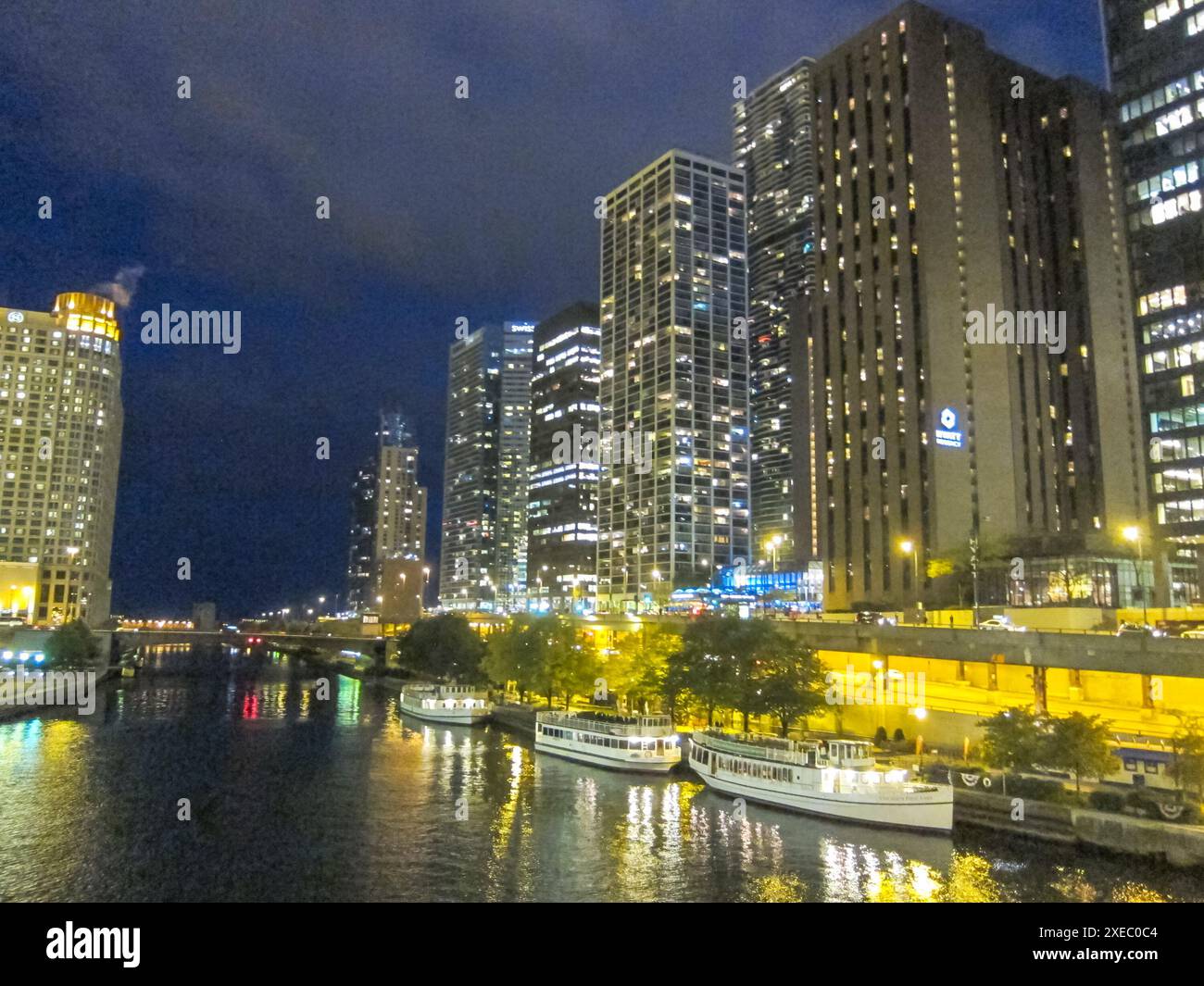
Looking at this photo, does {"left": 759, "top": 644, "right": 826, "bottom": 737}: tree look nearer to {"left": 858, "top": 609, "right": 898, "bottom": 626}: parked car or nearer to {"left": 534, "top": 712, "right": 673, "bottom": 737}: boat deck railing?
{"left": 534, "top": 712, "right": 673, "bottom": 737}: boat deck railing

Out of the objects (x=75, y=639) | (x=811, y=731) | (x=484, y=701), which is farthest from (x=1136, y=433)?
(x=75, y=639)

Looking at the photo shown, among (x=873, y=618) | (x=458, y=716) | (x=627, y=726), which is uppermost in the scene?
(x=873, y=618)

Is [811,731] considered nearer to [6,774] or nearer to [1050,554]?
[1050,554]

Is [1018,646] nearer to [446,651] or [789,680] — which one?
[789,680]

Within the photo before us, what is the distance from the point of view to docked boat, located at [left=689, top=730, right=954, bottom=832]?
136 feet

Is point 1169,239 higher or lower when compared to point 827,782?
higher

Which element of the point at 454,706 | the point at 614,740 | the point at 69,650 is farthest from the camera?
the point at 69,650

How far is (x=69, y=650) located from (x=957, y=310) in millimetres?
128566

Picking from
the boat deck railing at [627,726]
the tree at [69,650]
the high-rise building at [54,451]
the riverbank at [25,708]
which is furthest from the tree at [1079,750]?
the high-rise building at [54,451]

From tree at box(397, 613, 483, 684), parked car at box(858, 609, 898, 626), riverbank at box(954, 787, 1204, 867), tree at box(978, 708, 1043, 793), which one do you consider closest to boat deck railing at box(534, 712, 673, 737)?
parked car at box(858, 609, 898, 626)

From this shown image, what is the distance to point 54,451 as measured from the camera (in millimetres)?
189000

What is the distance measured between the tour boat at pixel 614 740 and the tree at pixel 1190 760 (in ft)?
95.3

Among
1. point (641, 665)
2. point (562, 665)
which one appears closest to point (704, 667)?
point (641, 665)

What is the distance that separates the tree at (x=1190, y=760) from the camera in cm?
3803
